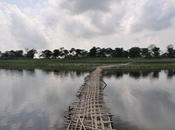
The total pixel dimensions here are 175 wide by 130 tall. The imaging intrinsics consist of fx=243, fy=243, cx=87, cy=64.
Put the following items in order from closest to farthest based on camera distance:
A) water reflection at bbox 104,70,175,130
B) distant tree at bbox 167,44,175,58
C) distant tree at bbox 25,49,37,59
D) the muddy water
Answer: water reflection at bbox 104,70,175,130 < the muddy water < distant tree at bbox 167,44,175,58 < distant tree at bbox 25,49,37,59

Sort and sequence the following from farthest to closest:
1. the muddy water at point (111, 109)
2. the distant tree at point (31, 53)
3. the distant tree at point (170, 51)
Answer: the distant tree at point (31, 53) < the distant tree at point (170, 51) < the muddy water at point (111, 109)

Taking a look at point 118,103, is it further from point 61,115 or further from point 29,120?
point 29,120

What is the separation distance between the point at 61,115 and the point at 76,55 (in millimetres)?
99188

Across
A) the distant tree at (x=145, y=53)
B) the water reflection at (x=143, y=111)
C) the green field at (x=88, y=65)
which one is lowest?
the water reflection at (x=143, y=111)

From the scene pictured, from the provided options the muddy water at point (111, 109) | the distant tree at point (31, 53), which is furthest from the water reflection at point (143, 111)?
the distant tree at point (31, 53)

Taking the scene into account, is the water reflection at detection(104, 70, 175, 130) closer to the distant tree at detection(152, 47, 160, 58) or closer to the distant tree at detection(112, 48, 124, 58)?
the distant tree at detection(152, 47, 160, 58)

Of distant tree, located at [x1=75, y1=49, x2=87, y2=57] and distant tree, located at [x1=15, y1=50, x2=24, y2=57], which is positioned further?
distant tree, located at [x1=15, y1=50, x2=24, y2=57]

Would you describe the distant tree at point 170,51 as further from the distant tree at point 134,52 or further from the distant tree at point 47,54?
the distant tree at point 47,54

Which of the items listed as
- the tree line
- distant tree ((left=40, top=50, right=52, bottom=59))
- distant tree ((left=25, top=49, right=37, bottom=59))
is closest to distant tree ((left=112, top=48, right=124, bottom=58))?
the tree line

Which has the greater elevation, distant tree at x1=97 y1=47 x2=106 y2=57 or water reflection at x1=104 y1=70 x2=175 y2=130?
distant tree at x1=97 y1=47 x2=106 y2=57

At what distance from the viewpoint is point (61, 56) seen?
116250mm

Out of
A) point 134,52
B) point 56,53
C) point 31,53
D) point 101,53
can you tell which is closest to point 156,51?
point 134,52

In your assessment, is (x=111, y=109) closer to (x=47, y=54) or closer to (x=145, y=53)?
(x=145, y=53)

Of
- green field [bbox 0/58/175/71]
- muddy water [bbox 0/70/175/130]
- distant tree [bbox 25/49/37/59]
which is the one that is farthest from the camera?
distant tree [bbox 25/49/37/59]
